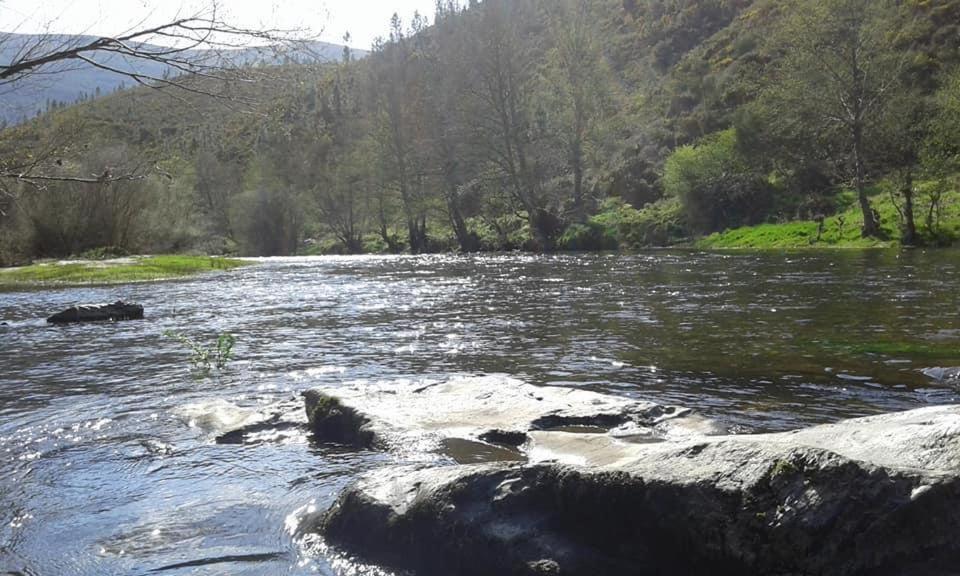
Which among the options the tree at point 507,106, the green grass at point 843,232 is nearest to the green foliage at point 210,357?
the green grass at point 843,232

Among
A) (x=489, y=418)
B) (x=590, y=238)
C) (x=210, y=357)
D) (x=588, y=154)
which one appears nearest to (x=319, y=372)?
(x=210, y=357)

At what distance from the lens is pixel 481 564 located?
4.23 meters

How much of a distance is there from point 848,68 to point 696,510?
3730cm

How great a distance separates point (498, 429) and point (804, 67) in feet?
115

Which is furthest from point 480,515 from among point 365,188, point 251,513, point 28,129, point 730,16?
point 730,16

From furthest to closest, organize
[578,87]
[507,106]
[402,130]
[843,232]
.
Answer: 1. [402,130]
2. [507,106]
3. [578,87]
4. [843,232]

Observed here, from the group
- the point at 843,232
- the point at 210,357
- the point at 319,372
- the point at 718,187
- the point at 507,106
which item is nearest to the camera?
the point at 319,372

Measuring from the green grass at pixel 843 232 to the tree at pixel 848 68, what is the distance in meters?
0.80

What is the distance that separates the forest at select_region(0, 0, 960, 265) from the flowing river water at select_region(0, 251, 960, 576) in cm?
457

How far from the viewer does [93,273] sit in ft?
120

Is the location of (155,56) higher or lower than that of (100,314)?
higher

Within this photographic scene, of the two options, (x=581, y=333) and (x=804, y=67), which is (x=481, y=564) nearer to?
(x=581, y=333)

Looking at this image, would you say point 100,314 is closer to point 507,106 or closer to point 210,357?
point 210,357

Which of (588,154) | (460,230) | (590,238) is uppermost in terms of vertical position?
(588,154)
